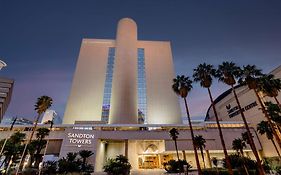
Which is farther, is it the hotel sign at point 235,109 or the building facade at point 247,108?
the hotel sign at point 235,109

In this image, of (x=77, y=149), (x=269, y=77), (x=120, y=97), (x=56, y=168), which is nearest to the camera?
(x=269, y=77)

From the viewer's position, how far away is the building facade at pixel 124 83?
63.9 meters

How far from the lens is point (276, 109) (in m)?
32.8

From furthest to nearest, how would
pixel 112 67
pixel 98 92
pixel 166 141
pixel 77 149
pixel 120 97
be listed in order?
pixel 112 67
pixel 98 92
pixel 120 97
pixel 166 141
pixel 77 149

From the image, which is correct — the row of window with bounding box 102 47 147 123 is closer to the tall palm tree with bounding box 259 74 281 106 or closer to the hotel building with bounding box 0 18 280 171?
the hotel building with bounding box 0 18 280 171

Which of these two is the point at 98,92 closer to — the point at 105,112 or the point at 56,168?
the point at 105,112

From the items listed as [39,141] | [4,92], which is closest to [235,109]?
[39,141]

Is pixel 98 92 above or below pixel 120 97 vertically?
above

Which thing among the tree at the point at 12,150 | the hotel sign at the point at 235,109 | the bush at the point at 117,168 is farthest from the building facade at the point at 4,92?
Result: the hotel sign at the point at 235,109

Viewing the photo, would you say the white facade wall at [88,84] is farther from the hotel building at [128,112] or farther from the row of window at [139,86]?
the row of window at [139,86]

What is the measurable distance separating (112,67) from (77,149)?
4231 centimetres

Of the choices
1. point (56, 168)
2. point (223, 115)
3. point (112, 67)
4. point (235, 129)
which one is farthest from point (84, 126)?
point (223, 115)

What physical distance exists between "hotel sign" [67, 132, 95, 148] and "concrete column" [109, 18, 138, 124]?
1594cm

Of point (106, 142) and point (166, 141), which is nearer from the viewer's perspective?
point (166, 141)
